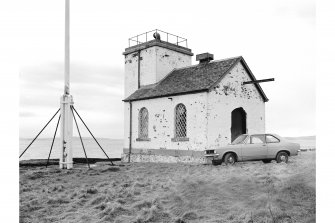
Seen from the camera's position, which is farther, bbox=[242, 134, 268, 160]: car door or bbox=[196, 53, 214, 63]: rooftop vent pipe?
bbox=[196, 53, 214, 63]: rooftop vent pipe

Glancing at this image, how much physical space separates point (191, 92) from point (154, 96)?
2.71 meters

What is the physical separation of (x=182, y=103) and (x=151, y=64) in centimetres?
446

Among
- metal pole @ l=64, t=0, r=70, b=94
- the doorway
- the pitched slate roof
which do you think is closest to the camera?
metal pole @ l=64, t=0, r=70, b=94

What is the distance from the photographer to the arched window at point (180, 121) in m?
18.0

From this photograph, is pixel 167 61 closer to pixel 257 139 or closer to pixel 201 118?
pixel 201 118

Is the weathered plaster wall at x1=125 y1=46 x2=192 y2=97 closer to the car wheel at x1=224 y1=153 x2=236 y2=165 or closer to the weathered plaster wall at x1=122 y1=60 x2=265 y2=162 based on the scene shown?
the weathered plaster wall at x1=122 y1=60 x2=265 y2=162

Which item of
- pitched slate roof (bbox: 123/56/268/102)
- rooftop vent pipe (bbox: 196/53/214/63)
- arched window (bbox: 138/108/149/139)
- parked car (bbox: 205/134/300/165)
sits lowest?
parked car (bbox: 205/134/300/165)

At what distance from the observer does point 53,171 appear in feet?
42.2

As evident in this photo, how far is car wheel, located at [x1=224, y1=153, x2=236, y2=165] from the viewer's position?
1456cm

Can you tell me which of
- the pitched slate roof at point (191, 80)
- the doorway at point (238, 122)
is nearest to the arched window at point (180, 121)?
the pitched slate roof at point (191, 80)

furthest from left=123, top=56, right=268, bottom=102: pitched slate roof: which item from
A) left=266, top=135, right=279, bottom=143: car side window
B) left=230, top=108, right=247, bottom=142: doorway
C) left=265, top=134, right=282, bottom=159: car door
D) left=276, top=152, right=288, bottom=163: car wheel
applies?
left=276, top=152, right=288, bottom=163: car wheel

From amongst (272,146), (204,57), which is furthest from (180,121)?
(272,146)

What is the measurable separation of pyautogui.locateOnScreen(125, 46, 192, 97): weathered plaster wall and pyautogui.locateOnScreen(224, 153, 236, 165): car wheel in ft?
26.2

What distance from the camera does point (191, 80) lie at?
61.4ft
